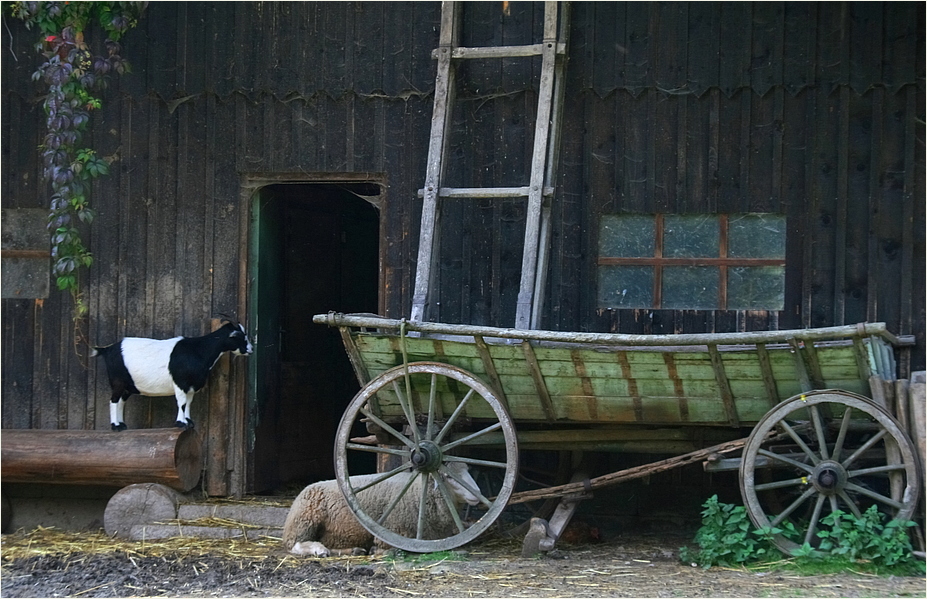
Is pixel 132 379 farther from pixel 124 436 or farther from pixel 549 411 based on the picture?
pixel 549 411

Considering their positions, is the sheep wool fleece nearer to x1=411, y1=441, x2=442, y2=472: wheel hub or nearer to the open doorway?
x1=411, y1=441, x2=442, y2=472: wheel hub

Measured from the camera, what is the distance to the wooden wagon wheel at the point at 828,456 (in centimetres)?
604

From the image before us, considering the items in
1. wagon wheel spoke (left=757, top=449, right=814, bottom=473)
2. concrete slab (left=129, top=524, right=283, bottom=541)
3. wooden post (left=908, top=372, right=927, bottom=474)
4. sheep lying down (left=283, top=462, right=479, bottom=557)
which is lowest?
concrete slab (left=129, top=524, right=283, bottom=541)

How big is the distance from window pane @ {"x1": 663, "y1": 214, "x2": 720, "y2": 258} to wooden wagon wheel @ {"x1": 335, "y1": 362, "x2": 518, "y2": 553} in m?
2.02

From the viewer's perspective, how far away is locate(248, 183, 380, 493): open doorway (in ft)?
29.3

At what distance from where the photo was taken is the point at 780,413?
6.24m

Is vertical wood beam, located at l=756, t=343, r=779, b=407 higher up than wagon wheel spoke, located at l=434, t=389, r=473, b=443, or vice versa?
Result: vertical wood beam, located at l=756, t=343, r=779, b=407

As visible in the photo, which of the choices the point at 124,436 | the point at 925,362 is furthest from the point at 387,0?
the point at 925,362

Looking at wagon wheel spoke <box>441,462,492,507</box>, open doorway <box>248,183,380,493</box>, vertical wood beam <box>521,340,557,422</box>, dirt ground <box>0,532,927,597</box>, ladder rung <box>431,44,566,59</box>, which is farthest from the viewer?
open doorway <box>248,183,380,493</box>

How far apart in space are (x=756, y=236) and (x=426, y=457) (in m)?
3.07

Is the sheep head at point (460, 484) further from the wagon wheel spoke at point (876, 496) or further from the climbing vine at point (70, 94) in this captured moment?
the climbing vine at point (70, 94)

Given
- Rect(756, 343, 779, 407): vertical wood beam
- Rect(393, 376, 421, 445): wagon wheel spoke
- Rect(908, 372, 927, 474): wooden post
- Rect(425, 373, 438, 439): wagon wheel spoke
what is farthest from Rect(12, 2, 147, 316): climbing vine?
Rect(908, 372, 927, 474): wooden post

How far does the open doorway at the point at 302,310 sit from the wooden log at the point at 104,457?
0.61 m

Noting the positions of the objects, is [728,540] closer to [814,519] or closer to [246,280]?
[814,519]
